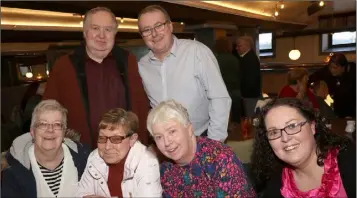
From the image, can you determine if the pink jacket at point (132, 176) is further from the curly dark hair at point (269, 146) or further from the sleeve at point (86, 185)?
the curly dark hair at point (269, 146)

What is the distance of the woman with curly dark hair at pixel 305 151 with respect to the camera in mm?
1669

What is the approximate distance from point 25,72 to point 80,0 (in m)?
2.22

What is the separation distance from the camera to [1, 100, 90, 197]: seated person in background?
1.84m

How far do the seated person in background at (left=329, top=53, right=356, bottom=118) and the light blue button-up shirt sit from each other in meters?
2.80

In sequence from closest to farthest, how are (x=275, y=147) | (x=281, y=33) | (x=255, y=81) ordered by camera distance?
(x=275, y=147)
(x=255, y=81)
(x=281, y=33)

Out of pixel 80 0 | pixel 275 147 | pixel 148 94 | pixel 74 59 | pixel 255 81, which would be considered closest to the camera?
pixel 275 147

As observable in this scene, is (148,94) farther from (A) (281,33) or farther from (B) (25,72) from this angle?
(A) (281,33)

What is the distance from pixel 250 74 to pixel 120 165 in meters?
3.81

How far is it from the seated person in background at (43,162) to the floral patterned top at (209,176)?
1.69 ft

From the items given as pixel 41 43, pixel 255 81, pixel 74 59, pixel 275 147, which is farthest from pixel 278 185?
pixel 41 43

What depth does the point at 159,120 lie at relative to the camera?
1.75 m

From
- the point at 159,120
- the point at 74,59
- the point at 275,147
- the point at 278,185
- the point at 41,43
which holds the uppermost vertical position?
the point at 41,43

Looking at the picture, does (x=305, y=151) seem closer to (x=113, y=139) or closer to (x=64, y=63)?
(x=113, y=139)

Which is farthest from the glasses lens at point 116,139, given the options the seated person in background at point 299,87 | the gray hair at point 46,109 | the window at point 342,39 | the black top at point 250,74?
the window at point 342,39
